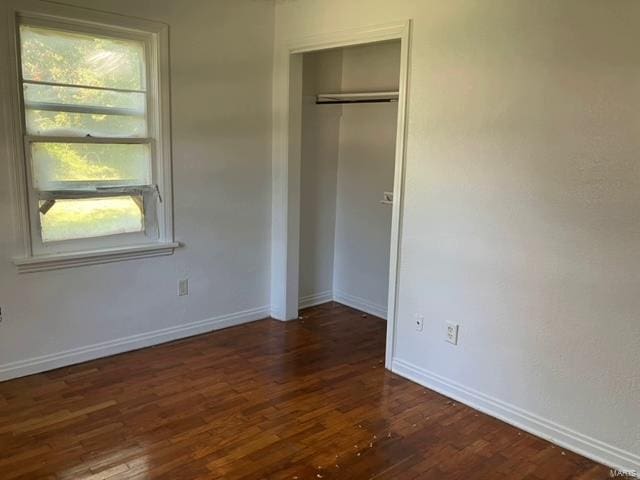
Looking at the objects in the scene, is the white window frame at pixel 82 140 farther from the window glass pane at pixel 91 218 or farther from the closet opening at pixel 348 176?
the closet opening at pixel 348 176

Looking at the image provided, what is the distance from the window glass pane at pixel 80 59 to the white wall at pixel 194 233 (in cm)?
21

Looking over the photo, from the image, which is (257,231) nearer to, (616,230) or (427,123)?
(427,123)

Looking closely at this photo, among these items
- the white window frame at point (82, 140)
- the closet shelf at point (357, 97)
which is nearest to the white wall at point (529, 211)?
the closet shelf at point (357, 97)

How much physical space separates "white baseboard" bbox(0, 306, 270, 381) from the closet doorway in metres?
0.35

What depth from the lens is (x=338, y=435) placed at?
2.77 metres

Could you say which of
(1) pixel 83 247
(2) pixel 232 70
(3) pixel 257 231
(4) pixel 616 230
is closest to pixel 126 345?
(1) pixel 83 247

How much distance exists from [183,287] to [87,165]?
3.55 ft

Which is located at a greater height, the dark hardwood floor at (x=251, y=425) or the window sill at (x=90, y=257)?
the window sill at (x=90, y=257)

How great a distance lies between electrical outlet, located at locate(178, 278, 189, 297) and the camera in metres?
3.95

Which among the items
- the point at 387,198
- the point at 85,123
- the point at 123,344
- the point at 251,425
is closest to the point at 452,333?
the point at 251,425

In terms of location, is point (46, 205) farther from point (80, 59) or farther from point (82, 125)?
point (80, 59)

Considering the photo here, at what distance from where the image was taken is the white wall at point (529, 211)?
2.46m

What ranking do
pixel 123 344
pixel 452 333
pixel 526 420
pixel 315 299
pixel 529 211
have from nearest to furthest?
pixel 529 211 → pixel 526 420 → pixel 452 333 → pixel 123 344 → pixel 315 299

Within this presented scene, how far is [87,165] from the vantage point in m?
3.39
